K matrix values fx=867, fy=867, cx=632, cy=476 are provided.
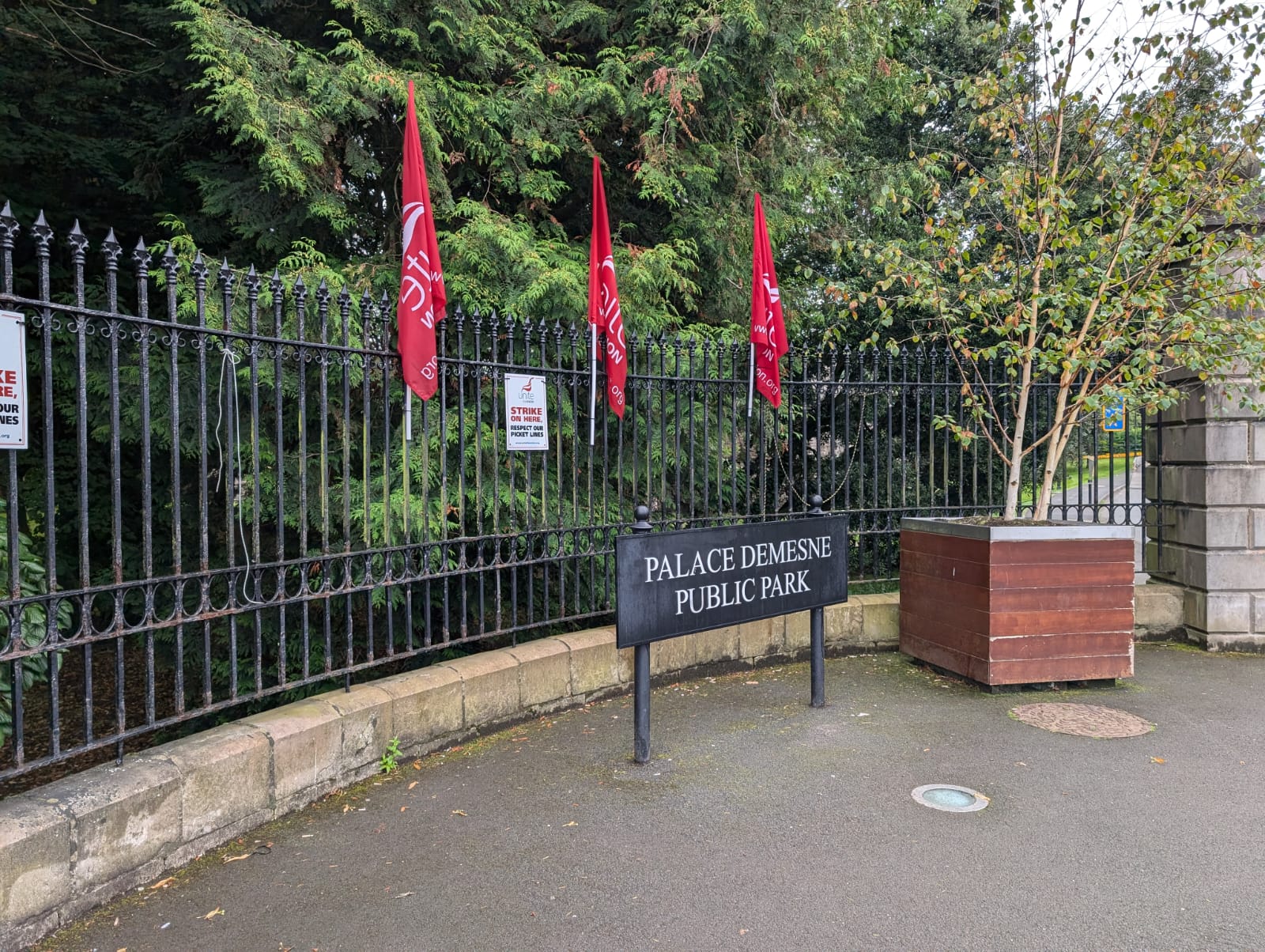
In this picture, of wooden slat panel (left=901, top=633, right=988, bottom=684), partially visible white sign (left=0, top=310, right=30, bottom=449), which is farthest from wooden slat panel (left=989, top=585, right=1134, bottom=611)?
partially visible white sign (left=0, top=310, right=30, bottom=449)

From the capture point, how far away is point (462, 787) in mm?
4316

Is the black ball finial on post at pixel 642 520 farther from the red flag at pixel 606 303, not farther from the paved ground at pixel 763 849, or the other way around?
the red flag at pixel 606 303

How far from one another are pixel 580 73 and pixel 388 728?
18.1 feet

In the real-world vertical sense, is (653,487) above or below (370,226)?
below

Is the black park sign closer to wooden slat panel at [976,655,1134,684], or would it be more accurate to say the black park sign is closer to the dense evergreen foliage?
wooden slat panel at [976,655,1134,684]

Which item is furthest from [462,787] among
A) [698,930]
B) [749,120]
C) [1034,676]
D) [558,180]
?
[749,120]

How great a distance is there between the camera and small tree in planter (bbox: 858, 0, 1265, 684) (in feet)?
19.2

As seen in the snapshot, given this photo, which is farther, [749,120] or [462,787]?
[749,120]

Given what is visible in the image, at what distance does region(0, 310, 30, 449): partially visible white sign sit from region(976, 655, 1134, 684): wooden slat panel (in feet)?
18.0

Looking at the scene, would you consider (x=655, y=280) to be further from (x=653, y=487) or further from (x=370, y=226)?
(x=370, y=226)

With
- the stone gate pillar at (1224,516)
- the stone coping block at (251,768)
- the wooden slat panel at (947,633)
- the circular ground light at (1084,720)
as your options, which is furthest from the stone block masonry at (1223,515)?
the stone coping block at (251,768)

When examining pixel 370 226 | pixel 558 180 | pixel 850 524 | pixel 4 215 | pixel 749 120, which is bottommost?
pixel 850 524

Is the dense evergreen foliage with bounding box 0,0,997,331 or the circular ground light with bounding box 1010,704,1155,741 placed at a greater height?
the dense evergreen foliage with bounding box 0,0,997,331

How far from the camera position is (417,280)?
462 centimetres
